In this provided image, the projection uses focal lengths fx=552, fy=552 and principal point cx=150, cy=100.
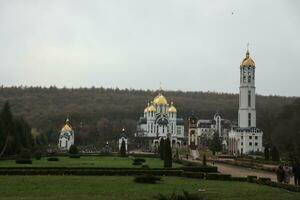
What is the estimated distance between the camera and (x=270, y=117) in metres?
93.8

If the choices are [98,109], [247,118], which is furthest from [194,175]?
[98,109]

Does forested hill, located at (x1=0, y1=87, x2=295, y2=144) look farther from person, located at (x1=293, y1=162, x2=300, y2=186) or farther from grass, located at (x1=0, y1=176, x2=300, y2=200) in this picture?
grass, located at (x1=0, y1=176, x2=300, y2=200)

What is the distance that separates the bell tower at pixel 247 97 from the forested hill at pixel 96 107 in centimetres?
1524

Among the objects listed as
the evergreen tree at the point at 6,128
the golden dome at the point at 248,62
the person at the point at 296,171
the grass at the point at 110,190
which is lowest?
the grass at the point at 110,190

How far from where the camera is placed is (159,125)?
333 feet

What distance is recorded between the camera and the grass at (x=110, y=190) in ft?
64.7

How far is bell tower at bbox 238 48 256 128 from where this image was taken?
3199 inches

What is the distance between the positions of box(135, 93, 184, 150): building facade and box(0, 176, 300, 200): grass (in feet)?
239

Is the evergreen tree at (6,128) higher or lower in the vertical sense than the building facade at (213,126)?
lower

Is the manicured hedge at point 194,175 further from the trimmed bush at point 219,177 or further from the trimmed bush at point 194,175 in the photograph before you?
the trimmed bush at point 219,177

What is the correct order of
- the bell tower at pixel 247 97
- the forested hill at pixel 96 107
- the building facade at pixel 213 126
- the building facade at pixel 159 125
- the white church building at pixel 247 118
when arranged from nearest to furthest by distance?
the white church building at pixel 247 118 → the bell tower at pixel 247 97 → the building facade at pixel 159 125 → the forested hill at pixel 96 107 → the building facade at pixel 213 126

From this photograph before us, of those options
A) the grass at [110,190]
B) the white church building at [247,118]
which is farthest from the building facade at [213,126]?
the grass at [110,190]

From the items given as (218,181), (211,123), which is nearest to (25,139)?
(218,181)

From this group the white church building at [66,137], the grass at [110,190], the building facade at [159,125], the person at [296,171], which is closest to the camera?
the grass at [110,190]
